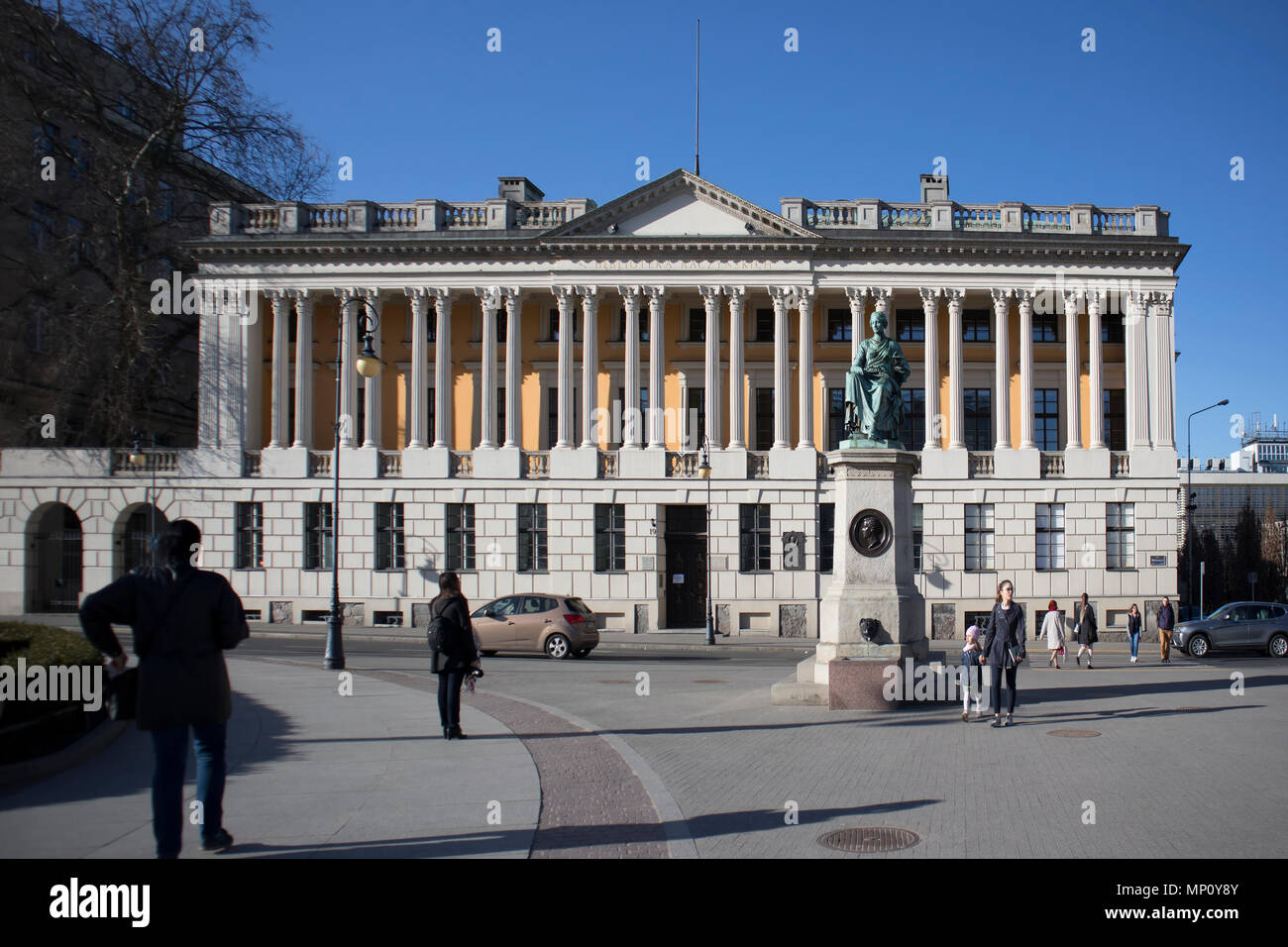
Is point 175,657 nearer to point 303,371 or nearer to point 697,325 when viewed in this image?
point 303,371

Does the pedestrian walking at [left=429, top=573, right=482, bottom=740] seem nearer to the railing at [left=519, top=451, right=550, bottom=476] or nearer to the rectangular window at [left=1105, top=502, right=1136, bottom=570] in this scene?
the railing at [left=519, top=451, right=550, bottom=476]

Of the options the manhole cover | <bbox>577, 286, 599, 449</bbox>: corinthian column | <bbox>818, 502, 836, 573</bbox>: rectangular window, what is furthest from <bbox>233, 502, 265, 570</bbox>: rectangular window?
the manhole cover

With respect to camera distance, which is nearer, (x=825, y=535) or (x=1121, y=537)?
(x=1121, y=537)

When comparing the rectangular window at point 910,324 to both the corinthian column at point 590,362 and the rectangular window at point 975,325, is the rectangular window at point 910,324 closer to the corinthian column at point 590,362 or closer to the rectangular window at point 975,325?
the rectangular window at point 975,325

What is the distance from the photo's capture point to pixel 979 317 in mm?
44469

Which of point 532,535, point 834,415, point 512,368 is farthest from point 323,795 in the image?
point 834,415

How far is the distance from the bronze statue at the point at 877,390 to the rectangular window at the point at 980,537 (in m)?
24.4

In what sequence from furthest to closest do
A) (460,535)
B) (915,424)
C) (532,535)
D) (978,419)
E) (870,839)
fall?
(978,419) → (915,424) → (460,535) → (532,535) → (870,839)

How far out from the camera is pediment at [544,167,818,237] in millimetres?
40781

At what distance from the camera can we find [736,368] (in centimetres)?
4203

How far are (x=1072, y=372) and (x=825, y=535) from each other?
1178 cm

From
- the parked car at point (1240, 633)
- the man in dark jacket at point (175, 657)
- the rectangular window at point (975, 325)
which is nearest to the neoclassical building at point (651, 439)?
the rectangular window at point (975, 325)

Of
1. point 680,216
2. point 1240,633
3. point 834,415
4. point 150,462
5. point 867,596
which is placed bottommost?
point 1240,633

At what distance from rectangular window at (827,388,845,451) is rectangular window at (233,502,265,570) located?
920 inches
